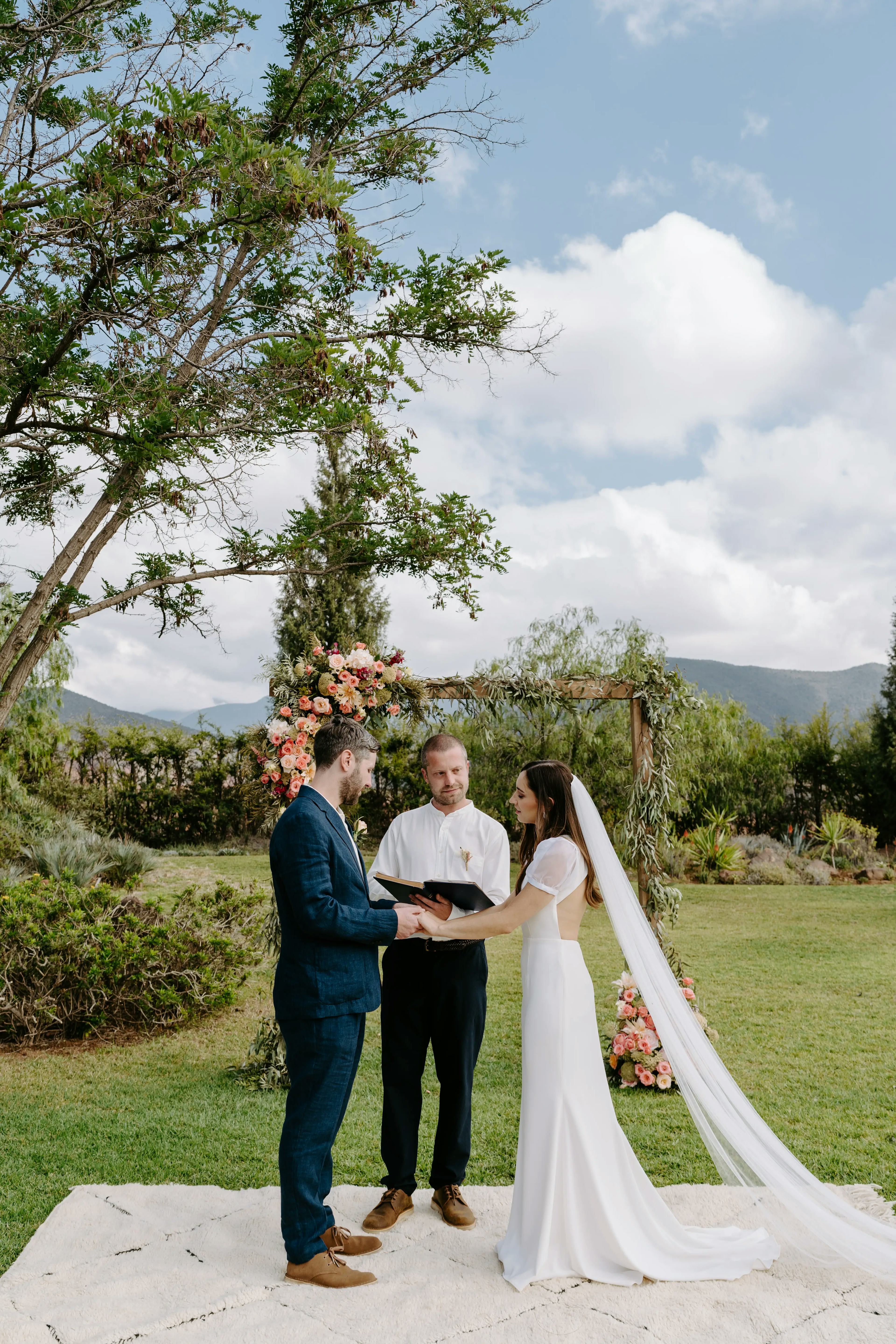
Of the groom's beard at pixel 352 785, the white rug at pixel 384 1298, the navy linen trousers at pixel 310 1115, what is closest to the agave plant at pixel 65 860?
the white rug at pixel 384 1298

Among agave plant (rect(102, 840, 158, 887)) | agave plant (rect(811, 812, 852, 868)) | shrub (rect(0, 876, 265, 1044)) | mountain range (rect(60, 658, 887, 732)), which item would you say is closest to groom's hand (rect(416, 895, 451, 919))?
shrub (rect(0, 876, 265, 1044))

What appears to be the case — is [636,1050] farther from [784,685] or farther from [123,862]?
[784,685]

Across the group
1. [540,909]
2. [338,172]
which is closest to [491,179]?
[338,172]

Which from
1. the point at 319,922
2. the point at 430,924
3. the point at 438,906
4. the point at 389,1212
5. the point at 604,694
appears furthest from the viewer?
the point at 604,694

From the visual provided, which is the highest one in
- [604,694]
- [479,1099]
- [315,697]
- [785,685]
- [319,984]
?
[785,685]

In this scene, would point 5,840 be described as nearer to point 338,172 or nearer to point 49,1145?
point 49,1145

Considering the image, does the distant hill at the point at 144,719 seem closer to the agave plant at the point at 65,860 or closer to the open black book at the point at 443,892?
the agave plant at the point at 65,860

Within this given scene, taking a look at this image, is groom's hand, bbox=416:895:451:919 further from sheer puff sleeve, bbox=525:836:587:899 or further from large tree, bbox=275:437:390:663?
large tree, bbox=275:437:390:663

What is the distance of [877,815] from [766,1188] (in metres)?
17.8

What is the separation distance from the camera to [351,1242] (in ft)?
11.8

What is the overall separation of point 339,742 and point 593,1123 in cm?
168

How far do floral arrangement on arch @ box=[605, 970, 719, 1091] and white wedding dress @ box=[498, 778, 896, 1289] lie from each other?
2.05 metres

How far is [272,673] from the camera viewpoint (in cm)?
613

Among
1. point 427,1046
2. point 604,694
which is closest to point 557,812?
point 427,1046
